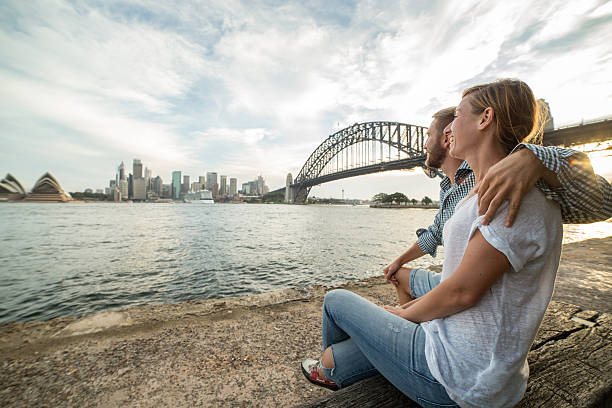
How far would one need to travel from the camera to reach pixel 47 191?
6272 cm

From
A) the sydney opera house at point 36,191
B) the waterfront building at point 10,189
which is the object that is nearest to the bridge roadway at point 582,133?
the sydney opera house at point 36,191

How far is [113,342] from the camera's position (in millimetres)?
2184

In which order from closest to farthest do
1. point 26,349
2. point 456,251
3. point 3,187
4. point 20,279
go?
point 456,251, point 26,349, point 20,279, point 3,187

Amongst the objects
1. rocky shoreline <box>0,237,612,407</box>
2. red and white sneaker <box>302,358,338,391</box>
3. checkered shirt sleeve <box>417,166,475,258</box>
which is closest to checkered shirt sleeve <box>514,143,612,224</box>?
rocky shoreline <box>0,237,612,407</box>

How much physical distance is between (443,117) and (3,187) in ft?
291

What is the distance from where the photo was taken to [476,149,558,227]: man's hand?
26.0 inches

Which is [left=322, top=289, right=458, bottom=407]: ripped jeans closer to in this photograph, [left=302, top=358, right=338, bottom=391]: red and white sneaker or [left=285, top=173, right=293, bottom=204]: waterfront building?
[left=302, top=358, right=338, bottom=391]: red and white sneaker

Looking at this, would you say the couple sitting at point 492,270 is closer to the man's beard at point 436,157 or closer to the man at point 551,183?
the man at point 551,183

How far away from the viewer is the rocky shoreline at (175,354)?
5.14ft

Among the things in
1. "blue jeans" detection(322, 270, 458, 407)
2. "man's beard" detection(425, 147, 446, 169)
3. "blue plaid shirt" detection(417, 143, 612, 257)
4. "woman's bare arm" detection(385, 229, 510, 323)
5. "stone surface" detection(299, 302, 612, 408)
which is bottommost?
"stone surface" detection(299, 302, 612, 408)

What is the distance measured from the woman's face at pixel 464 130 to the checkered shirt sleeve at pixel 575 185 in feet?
0.77

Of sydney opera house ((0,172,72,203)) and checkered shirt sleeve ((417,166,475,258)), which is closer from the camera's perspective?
checkered shirt sleeve ((417,166,475,258))

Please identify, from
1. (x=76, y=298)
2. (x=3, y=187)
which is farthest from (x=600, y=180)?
(x=3, y=187)

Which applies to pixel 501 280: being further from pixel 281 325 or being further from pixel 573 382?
pixel 281 325
